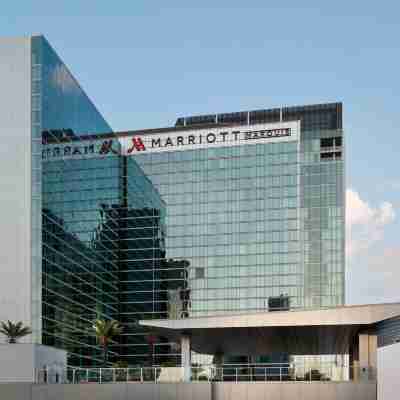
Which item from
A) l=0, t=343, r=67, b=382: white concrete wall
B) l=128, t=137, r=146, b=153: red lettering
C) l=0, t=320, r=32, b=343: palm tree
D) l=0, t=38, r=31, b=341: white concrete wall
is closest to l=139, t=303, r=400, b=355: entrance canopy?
l=0, t=343, r=67, b=382: white concrete wall

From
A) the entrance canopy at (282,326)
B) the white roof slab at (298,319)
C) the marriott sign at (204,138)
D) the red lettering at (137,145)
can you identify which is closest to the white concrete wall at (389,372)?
the white roof slab at (298,319)

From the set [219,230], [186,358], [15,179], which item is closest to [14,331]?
[15,179]

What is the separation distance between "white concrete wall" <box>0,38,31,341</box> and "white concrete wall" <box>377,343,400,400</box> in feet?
191

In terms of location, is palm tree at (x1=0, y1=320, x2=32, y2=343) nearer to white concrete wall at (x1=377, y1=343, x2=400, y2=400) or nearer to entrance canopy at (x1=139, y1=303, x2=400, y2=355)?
entrance canopy at (x1=139, y1=303, x2=400, y2=355)

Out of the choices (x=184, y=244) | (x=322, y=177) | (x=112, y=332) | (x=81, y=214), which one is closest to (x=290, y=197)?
(x=322, y=177)

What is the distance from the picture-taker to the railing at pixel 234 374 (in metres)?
46.3

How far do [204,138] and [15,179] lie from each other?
53.3 meters

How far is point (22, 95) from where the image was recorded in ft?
294

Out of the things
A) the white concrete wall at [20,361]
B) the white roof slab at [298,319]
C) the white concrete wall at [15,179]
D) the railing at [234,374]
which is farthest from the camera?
the white concrete wall at [15,179]

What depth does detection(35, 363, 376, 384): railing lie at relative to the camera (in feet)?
152

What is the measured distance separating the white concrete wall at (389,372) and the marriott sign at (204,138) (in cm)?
10235

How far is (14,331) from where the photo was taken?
82.4m

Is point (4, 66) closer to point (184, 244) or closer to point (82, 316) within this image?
point (82, 316)

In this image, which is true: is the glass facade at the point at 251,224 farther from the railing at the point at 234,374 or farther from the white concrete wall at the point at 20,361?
the railing at the point at 234,374
